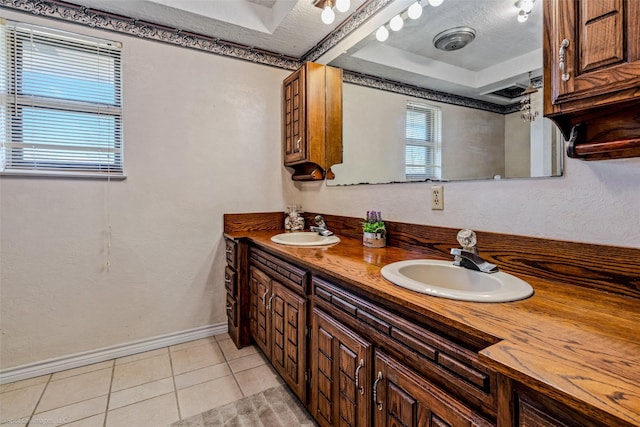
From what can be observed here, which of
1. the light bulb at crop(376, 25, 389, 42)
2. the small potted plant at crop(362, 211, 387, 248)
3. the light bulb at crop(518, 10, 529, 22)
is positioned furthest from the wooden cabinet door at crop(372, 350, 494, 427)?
the light bulb at crop(376, 25, 389, 42)

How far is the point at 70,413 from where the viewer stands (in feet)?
5.36

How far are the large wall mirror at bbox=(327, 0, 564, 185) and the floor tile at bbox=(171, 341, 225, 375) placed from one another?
5.17 ft

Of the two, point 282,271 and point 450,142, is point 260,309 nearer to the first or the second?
point 282,271

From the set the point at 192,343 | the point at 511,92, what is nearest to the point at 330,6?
the point at 511,92

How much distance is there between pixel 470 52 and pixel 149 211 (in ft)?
Answer: 7.27

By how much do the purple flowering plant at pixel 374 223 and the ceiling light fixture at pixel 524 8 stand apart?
1086mm

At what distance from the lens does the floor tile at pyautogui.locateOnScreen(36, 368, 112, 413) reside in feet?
5.65

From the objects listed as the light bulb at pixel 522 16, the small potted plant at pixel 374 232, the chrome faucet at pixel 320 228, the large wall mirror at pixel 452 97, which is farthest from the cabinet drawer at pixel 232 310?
the light bulb at pixel 522 16

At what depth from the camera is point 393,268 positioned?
1.22 m

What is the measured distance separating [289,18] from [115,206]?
1759 mm

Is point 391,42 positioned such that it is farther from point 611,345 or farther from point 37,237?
point 37,237

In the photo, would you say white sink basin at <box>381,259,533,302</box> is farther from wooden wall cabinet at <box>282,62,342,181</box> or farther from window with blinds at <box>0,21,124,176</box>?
window with blinds at <box>0,21,124,176</box>

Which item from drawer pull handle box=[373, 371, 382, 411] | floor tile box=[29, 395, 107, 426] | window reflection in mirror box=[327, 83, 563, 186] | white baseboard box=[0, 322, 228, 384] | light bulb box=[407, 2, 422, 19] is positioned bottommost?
floor tile box=[29, 395, 107, 426]

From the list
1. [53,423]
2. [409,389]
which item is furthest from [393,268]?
[53,423]
